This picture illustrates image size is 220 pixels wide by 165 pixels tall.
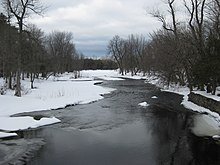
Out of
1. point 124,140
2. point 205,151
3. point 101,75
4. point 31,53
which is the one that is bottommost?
point 124,140

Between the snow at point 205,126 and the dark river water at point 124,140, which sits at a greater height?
the snow at point 205,126

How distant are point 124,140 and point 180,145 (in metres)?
2.61

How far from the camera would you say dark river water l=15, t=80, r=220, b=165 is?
1098 cm

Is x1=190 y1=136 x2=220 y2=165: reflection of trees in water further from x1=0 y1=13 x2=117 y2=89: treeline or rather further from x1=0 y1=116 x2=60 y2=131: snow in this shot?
x1=0 y1=13 x2=117 y2=89: treeline

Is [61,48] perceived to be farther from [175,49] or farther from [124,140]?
[124,140]

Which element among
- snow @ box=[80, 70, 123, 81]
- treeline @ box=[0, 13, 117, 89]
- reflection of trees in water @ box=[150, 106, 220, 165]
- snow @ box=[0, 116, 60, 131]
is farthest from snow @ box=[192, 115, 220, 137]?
snow @ box=[80, 70, 123, 81]

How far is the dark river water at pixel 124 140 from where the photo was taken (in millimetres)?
10984

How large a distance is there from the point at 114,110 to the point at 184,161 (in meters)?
13.0

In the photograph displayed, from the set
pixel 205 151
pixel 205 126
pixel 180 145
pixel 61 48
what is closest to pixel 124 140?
pixel 180 145

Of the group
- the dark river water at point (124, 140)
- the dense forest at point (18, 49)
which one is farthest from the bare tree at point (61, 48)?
the dark river water at point (124, 140)

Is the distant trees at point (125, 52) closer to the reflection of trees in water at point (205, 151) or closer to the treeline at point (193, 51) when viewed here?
the treeline at point (193, 51)

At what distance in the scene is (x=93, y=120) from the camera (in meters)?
19.1

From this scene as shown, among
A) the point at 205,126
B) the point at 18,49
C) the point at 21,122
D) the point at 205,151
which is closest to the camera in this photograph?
the point at 205,151

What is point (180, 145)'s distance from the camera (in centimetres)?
1288
